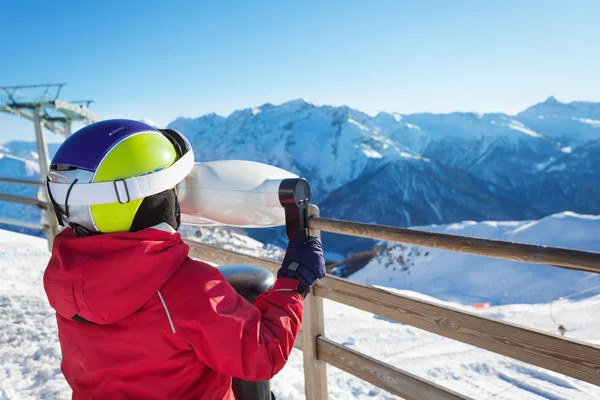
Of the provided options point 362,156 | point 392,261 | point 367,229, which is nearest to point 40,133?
point 392,261

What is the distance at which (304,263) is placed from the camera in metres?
1.26

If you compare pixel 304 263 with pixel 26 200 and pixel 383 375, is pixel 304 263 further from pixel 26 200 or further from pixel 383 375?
pixel 26 200

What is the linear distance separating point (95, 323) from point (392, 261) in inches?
529

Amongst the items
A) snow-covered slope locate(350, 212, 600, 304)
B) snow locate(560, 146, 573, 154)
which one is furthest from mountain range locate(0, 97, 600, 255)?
snow-covered slope locate(350, 212, 600, 304)

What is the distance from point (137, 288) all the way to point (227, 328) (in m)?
0.22

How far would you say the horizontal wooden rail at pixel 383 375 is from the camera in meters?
1.88

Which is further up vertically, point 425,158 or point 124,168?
point 124,168

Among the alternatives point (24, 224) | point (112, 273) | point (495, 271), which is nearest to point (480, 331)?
point (112, 273)

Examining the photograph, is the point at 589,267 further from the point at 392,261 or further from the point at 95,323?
the point at 392,261

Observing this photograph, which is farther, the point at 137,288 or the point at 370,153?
the point at 370,153

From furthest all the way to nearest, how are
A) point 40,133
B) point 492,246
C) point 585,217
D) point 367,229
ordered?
point 40,133
point 585,217
point 367,229
point 492,246

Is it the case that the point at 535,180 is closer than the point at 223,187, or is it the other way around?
the point at 223,187

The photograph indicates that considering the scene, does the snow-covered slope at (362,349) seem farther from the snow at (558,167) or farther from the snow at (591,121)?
the snow at (591,121)

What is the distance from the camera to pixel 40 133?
14773 mm
